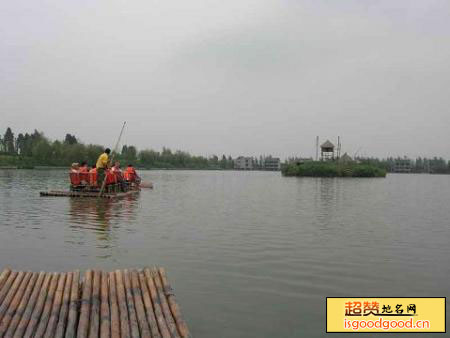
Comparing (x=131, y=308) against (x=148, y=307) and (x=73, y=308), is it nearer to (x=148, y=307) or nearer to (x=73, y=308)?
(x=148, y=307)

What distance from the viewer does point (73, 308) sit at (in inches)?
218

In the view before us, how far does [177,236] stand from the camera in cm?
1420

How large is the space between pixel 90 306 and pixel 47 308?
533mm

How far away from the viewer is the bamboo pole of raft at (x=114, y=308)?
520 centimetres

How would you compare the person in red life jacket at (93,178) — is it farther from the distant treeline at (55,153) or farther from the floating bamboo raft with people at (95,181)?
the distant treeline at (55,153)

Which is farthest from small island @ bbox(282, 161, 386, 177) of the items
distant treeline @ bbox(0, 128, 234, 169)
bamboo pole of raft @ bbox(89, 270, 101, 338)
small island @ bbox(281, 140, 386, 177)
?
bamboo pole of raft @ bbox(89, 270, 101, 338)

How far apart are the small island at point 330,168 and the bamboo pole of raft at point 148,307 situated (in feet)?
242

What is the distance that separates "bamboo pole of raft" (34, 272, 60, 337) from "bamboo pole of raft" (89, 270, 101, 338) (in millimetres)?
532

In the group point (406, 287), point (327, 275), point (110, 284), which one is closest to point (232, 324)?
point (110, 284)

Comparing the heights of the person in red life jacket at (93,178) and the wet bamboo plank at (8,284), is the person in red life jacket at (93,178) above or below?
above

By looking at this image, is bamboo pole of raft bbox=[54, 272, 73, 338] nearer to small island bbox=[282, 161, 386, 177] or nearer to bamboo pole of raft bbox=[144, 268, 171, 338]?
bamboo pole of raft bbox=[144, 268, 171, 338]

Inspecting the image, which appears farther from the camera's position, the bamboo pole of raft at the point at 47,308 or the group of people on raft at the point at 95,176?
the group of people on raft at the point at 95,176

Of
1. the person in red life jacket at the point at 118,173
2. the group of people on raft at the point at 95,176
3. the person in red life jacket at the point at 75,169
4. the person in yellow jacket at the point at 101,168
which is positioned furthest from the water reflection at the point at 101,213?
the person in red life jacket at the point at 75,169

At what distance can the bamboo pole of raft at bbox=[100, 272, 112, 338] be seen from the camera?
5.18 meters
